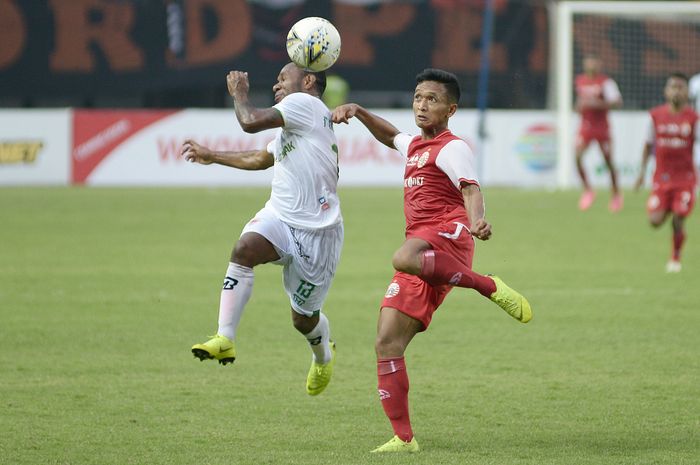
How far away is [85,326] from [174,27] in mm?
19877

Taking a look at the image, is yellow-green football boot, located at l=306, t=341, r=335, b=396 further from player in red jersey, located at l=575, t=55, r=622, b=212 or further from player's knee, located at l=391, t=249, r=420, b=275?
player in red jersey, located at l=575, t=55, r=622, b=212

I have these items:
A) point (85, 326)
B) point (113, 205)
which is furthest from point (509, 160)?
point (85, 326)

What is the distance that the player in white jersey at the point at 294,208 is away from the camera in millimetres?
7477

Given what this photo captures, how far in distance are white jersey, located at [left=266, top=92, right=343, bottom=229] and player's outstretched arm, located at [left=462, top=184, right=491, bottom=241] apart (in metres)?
1.20

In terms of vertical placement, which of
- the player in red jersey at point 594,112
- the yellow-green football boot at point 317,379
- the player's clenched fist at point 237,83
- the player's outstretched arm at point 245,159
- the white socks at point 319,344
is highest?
the player in red jersey at point 594,112

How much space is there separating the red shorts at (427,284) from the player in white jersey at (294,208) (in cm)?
92

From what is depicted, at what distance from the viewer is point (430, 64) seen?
104 feet

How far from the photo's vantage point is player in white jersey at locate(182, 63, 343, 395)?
748 centimetres

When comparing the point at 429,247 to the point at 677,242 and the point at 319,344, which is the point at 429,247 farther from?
the point at 677,242

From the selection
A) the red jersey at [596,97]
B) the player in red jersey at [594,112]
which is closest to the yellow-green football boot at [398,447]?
the player in red jersey at [594,112]

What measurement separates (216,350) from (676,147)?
10276mm

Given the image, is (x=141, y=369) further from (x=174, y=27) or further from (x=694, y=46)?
(x=694, y=46)

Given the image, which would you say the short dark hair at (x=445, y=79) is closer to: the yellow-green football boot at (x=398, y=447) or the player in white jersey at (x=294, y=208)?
the player in white jersey at (x=294, y=208)

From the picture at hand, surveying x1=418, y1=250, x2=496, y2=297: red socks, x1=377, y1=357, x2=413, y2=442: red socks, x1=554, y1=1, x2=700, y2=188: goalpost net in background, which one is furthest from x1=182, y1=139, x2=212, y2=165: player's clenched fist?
x1=554, y1=1, x2=700, y2=188: goalpost net in background
